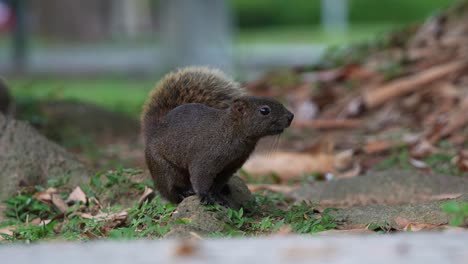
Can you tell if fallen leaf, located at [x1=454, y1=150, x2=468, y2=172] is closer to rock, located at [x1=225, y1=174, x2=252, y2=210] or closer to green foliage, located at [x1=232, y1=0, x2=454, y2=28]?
rock, located at [x1=225, y1=174, x2=252, y2=210]

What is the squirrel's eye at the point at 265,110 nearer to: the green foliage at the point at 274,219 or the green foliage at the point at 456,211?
the green foliage at the point at 274,219

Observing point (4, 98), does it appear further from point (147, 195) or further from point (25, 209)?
point (147, 195)

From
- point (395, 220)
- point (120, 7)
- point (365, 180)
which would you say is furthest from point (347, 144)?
point (120, 7)

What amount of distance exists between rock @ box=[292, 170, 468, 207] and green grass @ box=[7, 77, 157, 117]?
16.8 ft

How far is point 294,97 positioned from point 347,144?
226 centimetres

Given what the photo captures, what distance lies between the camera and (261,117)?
216 inches

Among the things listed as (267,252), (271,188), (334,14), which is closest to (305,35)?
Result: (334,14)

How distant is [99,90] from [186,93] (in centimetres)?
1107

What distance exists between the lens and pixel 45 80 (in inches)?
749

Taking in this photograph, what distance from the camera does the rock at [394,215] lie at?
5027mm

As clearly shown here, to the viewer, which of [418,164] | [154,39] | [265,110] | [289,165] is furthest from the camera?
[154,39]

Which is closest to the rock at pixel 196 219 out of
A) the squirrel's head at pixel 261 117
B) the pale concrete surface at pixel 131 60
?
the squirrel's head at pixel 261 117

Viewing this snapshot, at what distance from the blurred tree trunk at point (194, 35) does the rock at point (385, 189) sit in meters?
13.5

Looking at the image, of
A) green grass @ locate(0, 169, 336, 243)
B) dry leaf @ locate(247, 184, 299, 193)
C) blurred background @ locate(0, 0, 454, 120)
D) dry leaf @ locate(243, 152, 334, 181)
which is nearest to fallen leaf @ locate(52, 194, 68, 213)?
green grass @ locate(0, 169, 336, 243)
